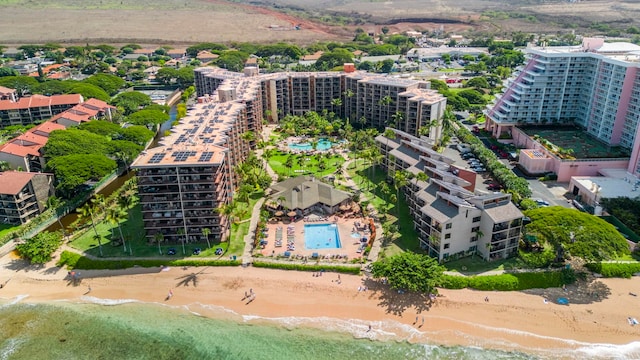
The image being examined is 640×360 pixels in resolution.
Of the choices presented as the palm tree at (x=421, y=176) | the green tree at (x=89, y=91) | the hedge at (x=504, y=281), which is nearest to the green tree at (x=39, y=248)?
the hedge at (x=504, y=281)

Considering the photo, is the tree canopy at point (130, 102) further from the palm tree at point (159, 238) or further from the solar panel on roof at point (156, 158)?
the palm tree at point (159, 238)

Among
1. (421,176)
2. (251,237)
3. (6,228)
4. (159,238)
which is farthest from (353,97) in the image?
(6,228)

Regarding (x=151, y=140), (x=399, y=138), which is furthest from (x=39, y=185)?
(x=399, y=138)

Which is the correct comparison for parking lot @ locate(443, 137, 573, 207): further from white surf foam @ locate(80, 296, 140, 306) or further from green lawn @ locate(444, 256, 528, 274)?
white surf foam @ locate(80, 296, 140, 306)

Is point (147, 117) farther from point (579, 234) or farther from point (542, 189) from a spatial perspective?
point (579, 234)

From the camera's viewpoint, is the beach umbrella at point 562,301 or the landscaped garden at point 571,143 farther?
the landscaped garden at point 571,143
